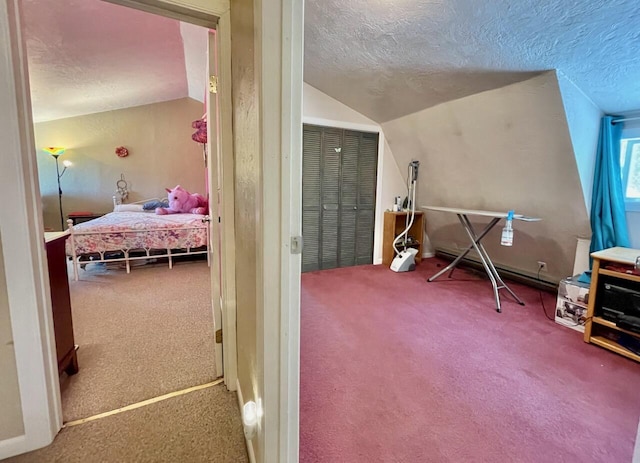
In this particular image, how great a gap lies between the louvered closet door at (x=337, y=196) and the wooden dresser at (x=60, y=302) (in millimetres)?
2430

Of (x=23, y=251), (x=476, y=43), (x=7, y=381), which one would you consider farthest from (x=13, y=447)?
(x=476, y=43)

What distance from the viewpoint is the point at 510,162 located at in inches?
109

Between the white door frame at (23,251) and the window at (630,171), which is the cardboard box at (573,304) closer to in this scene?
the window at (630,171)

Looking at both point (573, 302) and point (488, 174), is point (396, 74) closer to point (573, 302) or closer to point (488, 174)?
point (488, 174)

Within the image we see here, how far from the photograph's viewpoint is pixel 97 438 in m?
1.32

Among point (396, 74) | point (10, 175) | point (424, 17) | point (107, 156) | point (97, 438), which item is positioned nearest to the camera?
point (10, 175)

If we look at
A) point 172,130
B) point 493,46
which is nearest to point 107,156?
point 172,130

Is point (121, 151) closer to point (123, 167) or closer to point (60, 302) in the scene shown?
Answer: point (123, 167)

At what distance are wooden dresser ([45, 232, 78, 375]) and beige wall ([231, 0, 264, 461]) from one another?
37.7 inches

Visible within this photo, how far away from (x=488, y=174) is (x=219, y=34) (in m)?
2.80

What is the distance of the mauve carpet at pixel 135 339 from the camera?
1633 mm

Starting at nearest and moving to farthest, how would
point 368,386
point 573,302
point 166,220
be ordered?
point 368,386, point 573,302, point 166,220

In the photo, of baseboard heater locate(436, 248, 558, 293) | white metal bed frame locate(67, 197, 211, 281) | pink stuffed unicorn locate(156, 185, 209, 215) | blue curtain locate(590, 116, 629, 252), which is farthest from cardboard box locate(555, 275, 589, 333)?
pink stuffed unicorn locate(156, 185, 209, 215)

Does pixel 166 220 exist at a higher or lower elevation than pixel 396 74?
lower
